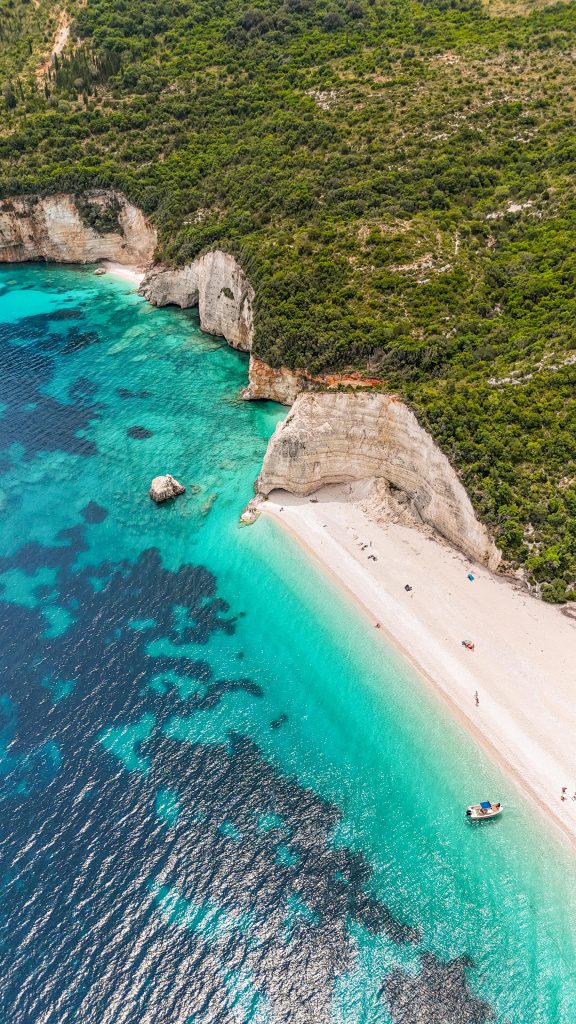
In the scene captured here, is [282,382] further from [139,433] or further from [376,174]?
[376,174]

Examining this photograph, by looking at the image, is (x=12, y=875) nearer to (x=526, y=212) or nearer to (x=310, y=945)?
(x=310, y=945)

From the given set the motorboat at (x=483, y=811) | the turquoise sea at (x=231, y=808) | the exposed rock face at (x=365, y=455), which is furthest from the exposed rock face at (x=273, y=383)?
the motorboat at (x=483, y=811)

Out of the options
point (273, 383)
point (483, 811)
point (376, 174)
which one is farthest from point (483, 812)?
point (376, 174)

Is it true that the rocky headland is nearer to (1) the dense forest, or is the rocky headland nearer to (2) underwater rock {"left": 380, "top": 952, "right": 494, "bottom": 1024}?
(1) the dense forest

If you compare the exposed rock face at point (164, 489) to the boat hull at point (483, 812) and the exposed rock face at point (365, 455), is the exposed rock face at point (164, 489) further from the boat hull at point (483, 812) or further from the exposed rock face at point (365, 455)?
the boat hull at point (483, 812)

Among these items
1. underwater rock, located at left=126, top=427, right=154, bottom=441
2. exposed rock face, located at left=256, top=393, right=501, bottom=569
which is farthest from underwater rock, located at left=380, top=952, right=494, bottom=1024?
underwater rock, located at left=126, top=427, right=154, bottom=441
